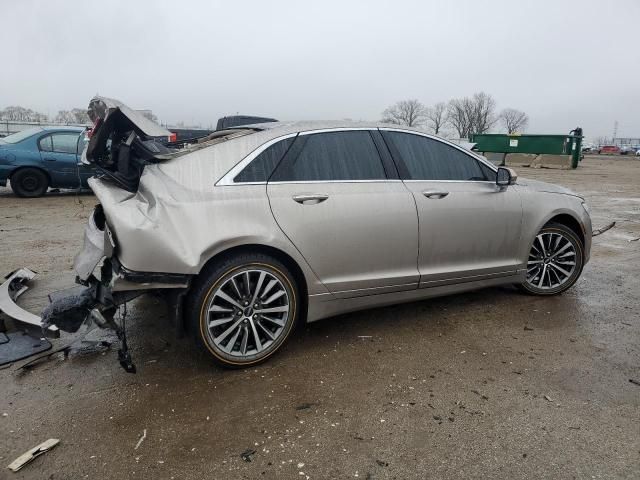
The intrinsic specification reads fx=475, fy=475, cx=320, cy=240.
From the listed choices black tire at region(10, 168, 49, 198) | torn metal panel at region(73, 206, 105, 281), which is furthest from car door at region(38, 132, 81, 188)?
torn metal panel at region(73, 206, 105, 281)

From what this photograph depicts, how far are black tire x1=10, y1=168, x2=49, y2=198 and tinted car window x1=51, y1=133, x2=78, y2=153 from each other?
65 centimetres

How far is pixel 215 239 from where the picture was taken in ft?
9.67

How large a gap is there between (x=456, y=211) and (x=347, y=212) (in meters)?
1.03

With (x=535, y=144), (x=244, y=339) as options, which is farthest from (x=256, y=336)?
(x=535, y=144)

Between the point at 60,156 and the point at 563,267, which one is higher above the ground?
the point at 60,156

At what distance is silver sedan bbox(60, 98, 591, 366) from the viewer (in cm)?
295

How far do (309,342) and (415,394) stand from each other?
1002mm

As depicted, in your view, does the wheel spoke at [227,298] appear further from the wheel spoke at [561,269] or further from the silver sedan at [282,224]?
the wheel spoke at [561,269]

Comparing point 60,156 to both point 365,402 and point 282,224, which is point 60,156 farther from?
point 365,402

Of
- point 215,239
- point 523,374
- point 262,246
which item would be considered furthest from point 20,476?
point 523,374

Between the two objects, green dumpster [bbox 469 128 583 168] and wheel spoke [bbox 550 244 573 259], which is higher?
green dumpster [bbox 469 128 583 168]

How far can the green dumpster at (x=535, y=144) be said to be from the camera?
2503 cm

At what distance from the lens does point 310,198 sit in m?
3.29

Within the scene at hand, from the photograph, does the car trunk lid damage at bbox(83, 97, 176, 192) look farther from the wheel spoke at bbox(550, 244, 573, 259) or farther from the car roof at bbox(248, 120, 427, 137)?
the wheel spoke at bbox(550, 244, 573, 259)
